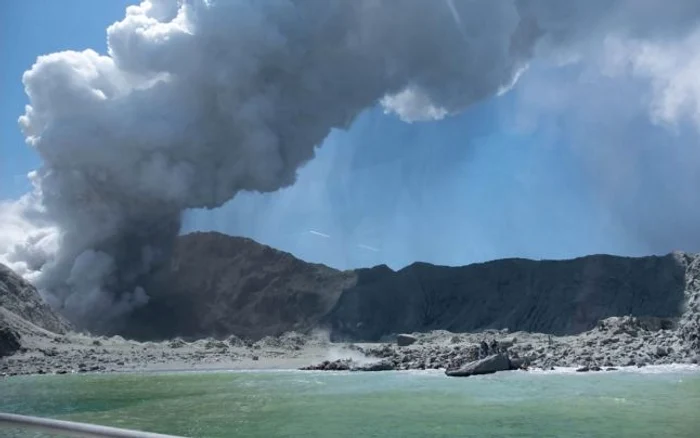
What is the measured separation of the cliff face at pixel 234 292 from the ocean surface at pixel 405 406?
80.4 metres

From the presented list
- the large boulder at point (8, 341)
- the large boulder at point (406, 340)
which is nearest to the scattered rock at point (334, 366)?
the large boulder at point (406, 340)

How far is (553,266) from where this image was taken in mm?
136250

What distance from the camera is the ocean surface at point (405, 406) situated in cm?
2094

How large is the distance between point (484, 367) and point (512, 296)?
86187 mm

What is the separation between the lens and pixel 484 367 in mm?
48938

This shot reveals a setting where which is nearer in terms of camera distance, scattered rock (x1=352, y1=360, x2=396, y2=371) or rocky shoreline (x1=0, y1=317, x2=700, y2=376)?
rocky shoreline (x1=0, y1=317, x2=700, y2=376)

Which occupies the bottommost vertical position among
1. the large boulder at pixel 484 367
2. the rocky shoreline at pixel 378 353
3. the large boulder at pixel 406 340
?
the large boulder at pixel 484 367

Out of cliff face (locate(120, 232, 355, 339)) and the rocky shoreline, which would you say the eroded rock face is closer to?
the rocky shoreline

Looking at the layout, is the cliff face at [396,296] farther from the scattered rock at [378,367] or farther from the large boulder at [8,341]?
the scattered rock at [378,367]

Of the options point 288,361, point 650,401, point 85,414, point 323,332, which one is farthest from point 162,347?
point 650,401

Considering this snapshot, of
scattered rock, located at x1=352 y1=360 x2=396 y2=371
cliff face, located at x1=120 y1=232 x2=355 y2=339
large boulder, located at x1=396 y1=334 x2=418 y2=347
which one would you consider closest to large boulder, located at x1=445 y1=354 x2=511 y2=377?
scattered rock, located at x1=352 y1=360 x2=396 y2=371

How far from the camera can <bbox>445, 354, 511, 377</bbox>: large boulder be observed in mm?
47850

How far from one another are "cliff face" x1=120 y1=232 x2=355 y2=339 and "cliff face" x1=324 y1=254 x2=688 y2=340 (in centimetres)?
783

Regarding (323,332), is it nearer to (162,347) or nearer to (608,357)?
(162,347)
